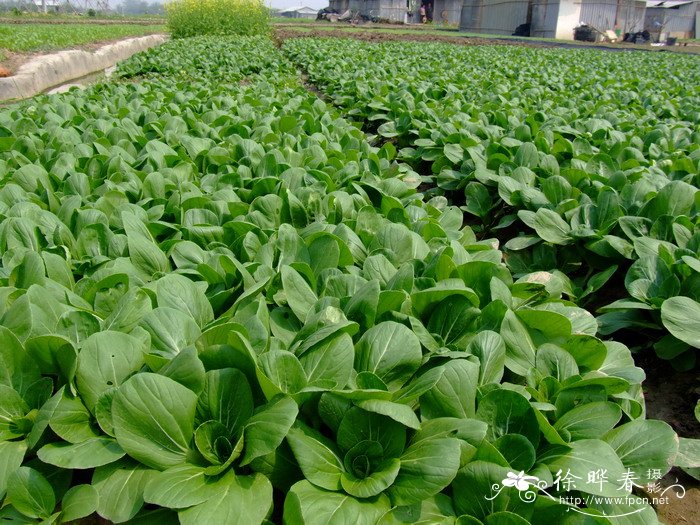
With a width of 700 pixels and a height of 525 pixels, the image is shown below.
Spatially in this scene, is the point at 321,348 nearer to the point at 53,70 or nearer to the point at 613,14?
the point at 53,70

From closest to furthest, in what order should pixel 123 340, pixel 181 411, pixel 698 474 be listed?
pixel 181 411
pixel 123 340
pixel 698 474

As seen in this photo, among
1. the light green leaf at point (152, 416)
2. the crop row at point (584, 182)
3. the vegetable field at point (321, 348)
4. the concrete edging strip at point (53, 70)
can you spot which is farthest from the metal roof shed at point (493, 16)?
the light green leaf at point (152, 416)

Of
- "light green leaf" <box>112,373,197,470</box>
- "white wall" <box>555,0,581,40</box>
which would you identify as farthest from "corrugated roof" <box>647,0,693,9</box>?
"light green leaf" <box>112,373,197,470</box>

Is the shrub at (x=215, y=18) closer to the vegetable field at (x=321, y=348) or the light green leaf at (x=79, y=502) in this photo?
the vegetable field at (x=321, y=348)

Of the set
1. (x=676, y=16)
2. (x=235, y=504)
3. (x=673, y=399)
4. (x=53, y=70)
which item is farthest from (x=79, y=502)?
(x=676, y=16)

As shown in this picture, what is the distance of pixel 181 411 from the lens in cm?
135

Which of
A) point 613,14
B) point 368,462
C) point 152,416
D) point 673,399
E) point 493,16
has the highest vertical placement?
point 493,16

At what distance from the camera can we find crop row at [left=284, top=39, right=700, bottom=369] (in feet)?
8.58

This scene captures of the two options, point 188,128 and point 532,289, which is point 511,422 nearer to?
point 532,289

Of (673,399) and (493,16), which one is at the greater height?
(493,16)

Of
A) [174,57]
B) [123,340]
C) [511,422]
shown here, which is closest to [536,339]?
[511,422]

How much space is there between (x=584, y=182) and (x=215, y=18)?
27.2m

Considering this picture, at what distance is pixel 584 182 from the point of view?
3.63 m

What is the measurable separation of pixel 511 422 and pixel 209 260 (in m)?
1.26
